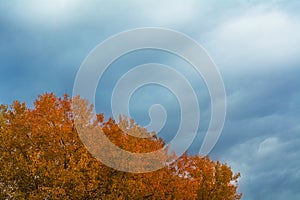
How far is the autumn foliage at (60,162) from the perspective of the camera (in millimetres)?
45344

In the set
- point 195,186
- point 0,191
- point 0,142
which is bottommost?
point 0,191

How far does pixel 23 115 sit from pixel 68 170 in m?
9.54

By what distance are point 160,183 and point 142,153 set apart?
4282mm

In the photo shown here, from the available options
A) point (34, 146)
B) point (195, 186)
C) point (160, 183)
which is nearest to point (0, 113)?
point (34, 146)

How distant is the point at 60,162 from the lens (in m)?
47.7

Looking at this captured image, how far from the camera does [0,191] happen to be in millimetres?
45719

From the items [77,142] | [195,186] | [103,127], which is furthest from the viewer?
[195,186]

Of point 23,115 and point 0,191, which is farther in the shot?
point 23,115

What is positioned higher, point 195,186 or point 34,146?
point 195,186

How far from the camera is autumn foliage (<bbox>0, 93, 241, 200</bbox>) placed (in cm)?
4534

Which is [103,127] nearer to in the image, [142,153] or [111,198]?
[142,153]

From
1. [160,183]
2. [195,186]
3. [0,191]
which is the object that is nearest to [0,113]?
[0,191]

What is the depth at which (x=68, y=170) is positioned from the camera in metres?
46.1

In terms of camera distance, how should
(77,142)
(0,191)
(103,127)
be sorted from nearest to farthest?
(0,191)
(77,142)
(103,127)
